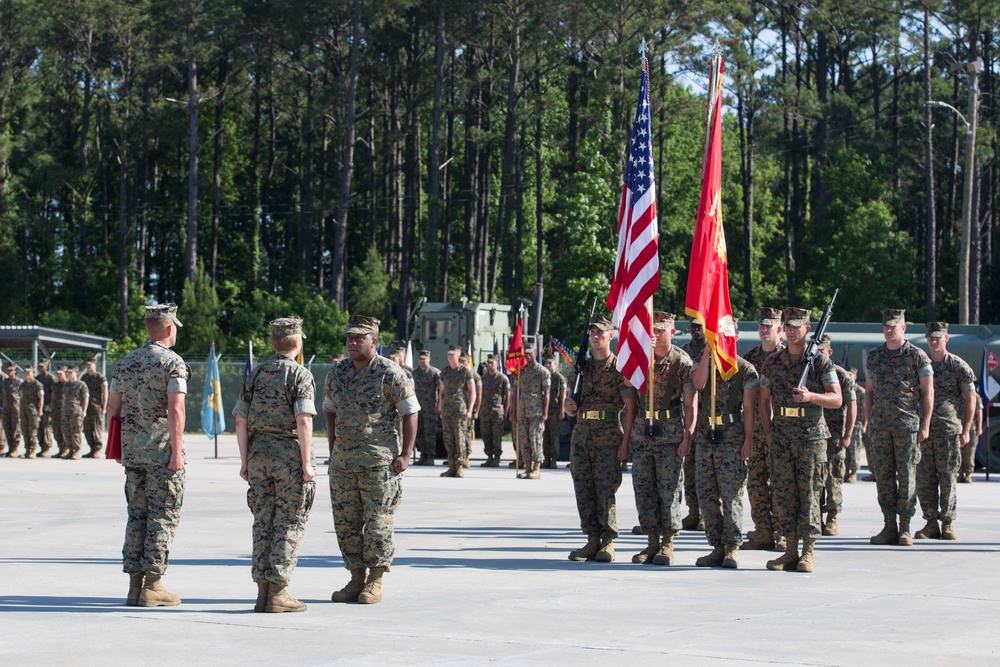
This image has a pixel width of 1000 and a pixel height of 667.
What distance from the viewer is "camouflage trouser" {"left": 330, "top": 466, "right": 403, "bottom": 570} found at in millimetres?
9016

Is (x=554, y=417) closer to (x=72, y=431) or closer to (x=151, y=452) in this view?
(x=72, y=431)

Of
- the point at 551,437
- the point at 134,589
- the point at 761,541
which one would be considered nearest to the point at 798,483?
the point at 761,541

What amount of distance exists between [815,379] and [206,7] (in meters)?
49.8

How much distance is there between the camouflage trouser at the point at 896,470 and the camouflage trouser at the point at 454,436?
10.1m

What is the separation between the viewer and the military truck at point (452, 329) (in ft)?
115

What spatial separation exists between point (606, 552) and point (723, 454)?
4.08 feet

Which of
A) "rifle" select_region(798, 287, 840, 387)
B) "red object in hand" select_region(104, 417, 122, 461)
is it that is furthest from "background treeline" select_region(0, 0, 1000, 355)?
"red object in hand" select_region(104, 417, 122, 461)

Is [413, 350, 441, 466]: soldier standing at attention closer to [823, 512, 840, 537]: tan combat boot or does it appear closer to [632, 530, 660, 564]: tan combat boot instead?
[823, 512, 840, 537]: tan combat boot

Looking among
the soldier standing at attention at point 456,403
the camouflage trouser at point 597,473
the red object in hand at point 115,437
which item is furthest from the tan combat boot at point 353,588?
the soldier standing at attention at point 456,403

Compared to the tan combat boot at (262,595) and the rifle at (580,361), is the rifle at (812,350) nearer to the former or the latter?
the rifle at (580,361)

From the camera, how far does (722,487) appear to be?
36.5 feet

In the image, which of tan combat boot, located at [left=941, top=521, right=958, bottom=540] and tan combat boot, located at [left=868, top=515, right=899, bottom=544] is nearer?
tan combat boot, located at [left=868, top=515, right=899, bottom=544]

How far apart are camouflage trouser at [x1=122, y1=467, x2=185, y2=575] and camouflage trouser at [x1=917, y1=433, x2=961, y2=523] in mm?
7612

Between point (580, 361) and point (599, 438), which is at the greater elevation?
point (580, 361)
